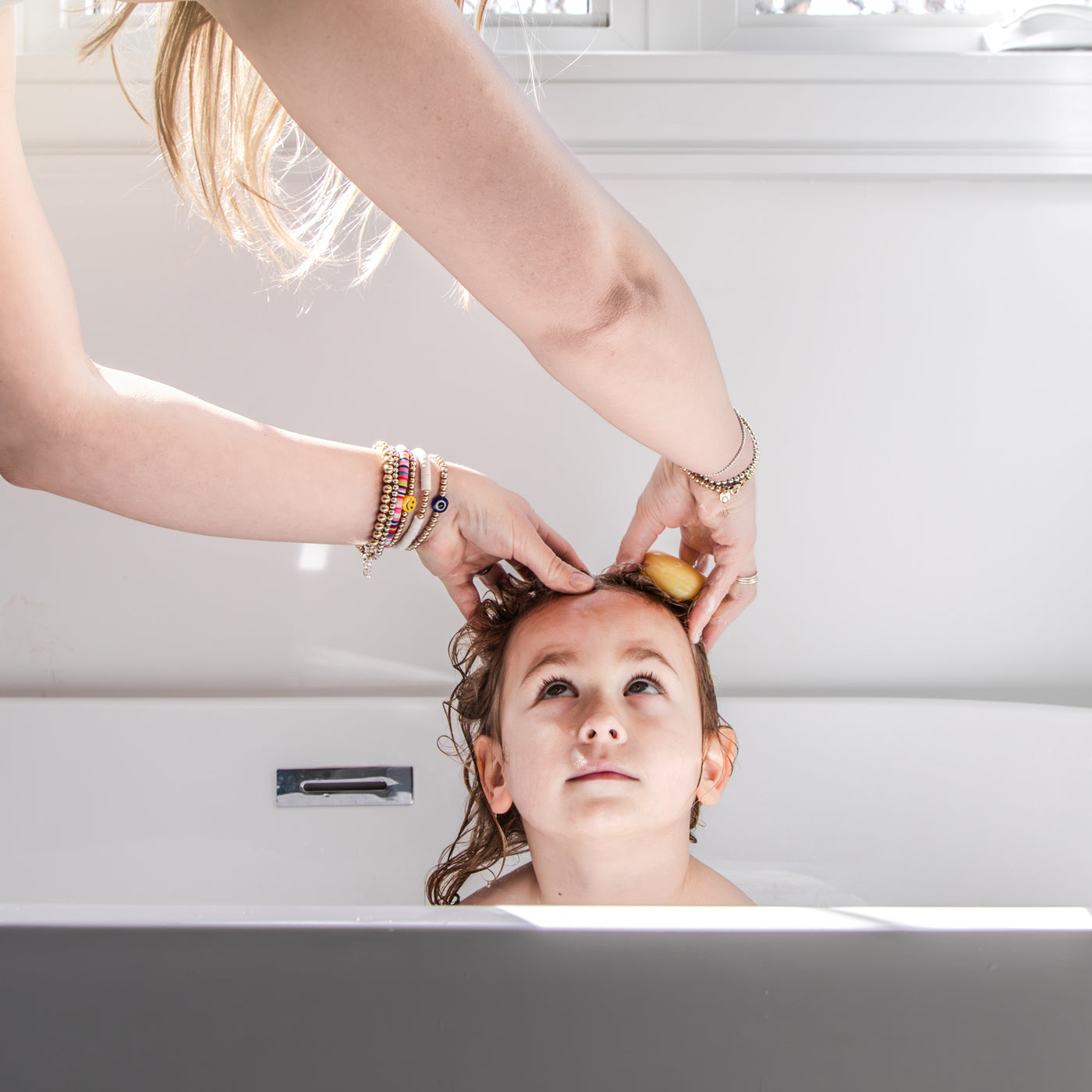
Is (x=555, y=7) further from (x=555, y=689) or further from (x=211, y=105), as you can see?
(x=555, y=689)

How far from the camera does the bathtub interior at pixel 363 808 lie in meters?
1.31

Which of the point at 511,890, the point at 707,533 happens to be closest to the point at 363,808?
the point at 511,890

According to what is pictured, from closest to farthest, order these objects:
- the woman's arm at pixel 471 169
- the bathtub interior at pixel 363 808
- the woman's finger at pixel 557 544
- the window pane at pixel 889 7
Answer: the woman's arm at pixel 471 169 < the woman's finger at pixel 557 544 < the bathtub interior at pixel 363 808 < the window pane at pixel 889 7

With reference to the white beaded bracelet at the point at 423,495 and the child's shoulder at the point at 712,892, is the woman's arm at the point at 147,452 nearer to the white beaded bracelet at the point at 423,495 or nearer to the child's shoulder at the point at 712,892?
the white beaded bracelet at the point at 423,495

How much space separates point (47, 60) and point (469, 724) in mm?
1169

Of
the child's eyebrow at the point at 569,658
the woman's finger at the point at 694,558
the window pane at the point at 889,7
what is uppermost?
the window pane at the point at 889,7

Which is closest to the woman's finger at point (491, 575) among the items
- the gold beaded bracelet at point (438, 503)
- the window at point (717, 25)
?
the gold beaded bracelet at point (438, 503)

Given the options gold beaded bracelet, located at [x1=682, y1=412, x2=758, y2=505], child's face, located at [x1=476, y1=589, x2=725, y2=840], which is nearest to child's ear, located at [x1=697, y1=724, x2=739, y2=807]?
child's face, located at [x1=476, y1=589, x2=725, y2=840]

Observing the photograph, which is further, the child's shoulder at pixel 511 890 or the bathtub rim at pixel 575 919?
the child's shoulder at pixel 511 890

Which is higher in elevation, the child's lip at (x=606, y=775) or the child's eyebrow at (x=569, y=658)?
the child's eyebrow at (x=569, y=658)

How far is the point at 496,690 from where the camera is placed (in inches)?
42.0

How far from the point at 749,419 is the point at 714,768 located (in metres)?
0.60

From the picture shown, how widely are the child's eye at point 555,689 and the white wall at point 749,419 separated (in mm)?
504

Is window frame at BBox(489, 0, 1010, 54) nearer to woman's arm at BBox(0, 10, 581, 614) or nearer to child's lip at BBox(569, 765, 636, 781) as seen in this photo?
Result: woman's arm at BBox(0, 10, 581, 614)
